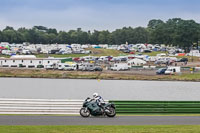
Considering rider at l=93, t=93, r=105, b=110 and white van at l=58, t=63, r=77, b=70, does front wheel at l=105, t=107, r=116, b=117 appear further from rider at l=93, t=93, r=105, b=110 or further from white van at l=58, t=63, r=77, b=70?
white van at l=58, t=63, r=77, b=70

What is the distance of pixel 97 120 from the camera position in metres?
22.0

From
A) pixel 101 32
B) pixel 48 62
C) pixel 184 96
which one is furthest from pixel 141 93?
pixel 101 32

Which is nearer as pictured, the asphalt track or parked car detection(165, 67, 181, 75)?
the asphalt track

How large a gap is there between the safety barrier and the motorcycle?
1.24 m

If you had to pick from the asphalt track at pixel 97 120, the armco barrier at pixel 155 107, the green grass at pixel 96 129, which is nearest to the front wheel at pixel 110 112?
the asphalt track at pixel 97 120

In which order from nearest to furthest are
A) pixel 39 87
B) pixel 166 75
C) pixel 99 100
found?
1. pixel 99 100
2. pixel 39 87
3. pixel 166 75

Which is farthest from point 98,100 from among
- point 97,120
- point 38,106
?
point 38,106

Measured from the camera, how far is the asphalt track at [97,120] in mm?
20688

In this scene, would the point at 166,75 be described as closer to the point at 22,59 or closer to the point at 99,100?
the point at 22,59

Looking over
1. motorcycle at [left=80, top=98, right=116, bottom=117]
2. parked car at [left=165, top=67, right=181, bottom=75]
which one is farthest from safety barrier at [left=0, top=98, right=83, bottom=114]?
parked car at [left=165, top=67, right=181, bottom=75]

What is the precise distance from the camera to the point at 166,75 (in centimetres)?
8112

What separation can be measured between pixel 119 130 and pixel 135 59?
80511mm

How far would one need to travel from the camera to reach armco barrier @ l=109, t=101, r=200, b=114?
24.9 m

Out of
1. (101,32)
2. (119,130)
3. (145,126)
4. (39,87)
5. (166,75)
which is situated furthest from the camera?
(101,32)
